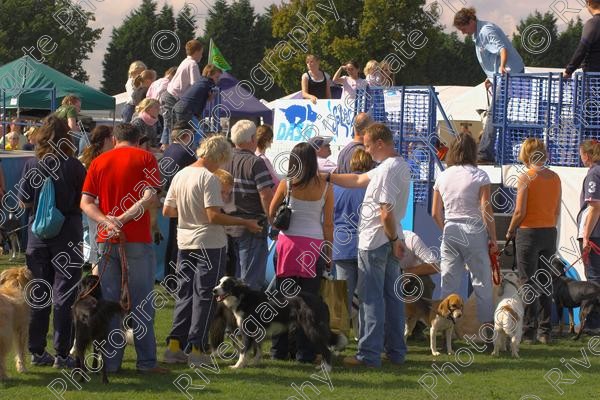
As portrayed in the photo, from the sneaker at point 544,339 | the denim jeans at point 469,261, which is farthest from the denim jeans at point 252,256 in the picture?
the sneaker at point 544,339

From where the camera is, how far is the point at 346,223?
28.1 feet

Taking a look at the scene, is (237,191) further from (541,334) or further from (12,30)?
(12,30)

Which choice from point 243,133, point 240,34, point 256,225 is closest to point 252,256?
point 256,225

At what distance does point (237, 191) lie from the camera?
28.2 feet

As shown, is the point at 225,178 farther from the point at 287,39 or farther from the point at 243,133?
the point at 287,39

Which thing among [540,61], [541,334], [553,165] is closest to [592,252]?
[541,334]

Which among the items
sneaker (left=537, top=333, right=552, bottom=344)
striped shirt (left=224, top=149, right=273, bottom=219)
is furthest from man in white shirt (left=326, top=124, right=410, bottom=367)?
sneaker (left=537, top=333, right=552, bottom=344)

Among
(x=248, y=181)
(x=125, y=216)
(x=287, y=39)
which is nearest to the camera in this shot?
(x=125, y=216)

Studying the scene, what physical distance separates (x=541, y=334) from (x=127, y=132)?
4812 millimetres

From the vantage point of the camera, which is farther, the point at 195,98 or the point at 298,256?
the point at 195,98

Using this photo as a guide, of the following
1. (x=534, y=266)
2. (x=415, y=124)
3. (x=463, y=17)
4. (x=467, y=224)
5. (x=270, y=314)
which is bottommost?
(x=270, y=314)

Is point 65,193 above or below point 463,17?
below

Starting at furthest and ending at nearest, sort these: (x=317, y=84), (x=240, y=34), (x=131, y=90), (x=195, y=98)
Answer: (x=240, y=34)
(x=317, y=84)
(x=131, y=90)
(x=195, y=98)

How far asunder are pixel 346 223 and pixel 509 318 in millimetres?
1722
